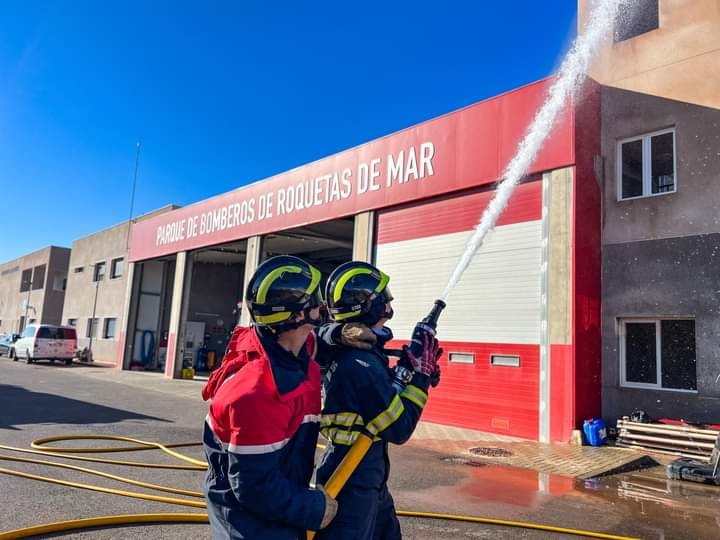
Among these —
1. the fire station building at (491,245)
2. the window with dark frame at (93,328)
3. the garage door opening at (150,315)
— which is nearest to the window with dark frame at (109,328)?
the window with dark frame at (93,328)

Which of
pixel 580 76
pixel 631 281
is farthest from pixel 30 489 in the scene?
pixel 580 76

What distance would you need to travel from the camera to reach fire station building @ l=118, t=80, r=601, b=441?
10.2 m

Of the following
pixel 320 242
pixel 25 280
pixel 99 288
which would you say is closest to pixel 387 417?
pixel 320 242

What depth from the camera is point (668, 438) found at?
895 centimetres

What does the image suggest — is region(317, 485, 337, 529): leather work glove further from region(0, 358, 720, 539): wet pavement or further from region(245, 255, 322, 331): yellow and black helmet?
region(0, 358, 720, 539): wet pavement

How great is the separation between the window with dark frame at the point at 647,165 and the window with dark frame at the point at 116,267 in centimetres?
2753

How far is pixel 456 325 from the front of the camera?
11914 millimetres

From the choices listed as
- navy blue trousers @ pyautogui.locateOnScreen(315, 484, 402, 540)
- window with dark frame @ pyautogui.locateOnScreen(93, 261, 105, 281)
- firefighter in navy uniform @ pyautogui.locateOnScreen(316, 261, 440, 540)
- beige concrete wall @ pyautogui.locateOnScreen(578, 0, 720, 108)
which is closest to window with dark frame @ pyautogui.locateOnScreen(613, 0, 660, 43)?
beige concrete wall @ pyautogui.locateOnScreen(578, 0, 720, 108)

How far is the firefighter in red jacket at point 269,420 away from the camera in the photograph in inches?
75.5

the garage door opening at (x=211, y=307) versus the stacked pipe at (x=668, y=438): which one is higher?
the garage door opening at (x=211, y=307)

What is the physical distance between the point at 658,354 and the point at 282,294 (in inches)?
375

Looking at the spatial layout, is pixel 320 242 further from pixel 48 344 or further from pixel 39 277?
pixel 39 277

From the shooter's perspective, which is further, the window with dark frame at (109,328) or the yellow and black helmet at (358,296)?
the window with dark frame at (109,328)

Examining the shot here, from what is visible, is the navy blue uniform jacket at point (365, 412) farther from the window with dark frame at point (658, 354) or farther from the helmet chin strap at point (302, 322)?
the window with dark frame at point (658, 354)
